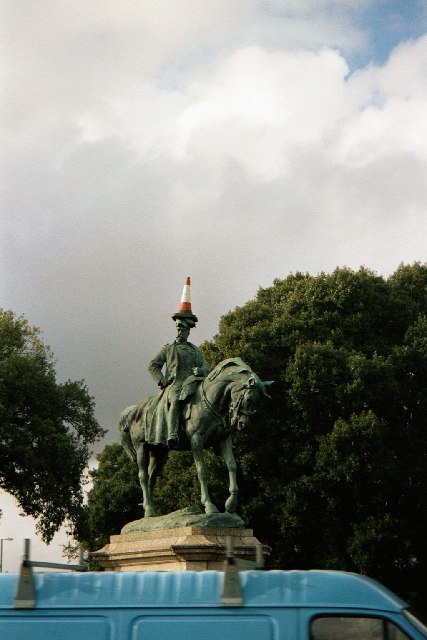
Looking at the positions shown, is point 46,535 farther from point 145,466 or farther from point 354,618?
point 354,618

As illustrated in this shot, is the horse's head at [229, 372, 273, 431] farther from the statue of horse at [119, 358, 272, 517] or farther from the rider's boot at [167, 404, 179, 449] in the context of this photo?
the rider's boot at [167, 404, 179, 449]

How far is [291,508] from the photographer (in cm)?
3625

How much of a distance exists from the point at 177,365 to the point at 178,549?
153 inches

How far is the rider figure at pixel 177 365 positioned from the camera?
19.8 meters

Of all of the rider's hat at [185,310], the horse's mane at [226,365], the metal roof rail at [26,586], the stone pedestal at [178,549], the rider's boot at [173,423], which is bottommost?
the metal roof rail at [26,586]

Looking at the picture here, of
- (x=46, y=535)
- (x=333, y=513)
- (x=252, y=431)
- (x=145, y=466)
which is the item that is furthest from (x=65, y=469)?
(x=145, y=466)

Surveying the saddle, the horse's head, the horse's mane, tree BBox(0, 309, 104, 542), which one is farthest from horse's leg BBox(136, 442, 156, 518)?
tree BBox(0, 309, 104, 542)

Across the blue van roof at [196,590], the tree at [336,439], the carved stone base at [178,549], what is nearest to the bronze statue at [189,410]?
the carved stone base at [178,549]

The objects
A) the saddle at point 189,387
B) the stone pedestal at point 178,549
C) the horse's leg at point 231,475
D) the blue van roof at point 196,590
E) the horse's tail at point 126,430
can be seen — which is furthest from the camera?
the horse's tail at point 126,430

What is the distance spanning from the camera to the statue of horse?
723 inches

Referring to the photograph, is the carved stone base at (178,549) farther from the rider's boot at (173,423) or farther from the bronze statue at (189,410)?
the rider's boot at (173,423)

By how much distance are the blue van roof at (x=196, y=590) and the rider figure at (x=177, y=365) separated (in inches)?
433

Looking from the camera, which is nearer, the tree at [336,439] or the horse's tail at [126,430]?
the horse's tail at [126,430]

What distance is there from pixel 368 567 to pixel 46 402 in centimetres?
1542
